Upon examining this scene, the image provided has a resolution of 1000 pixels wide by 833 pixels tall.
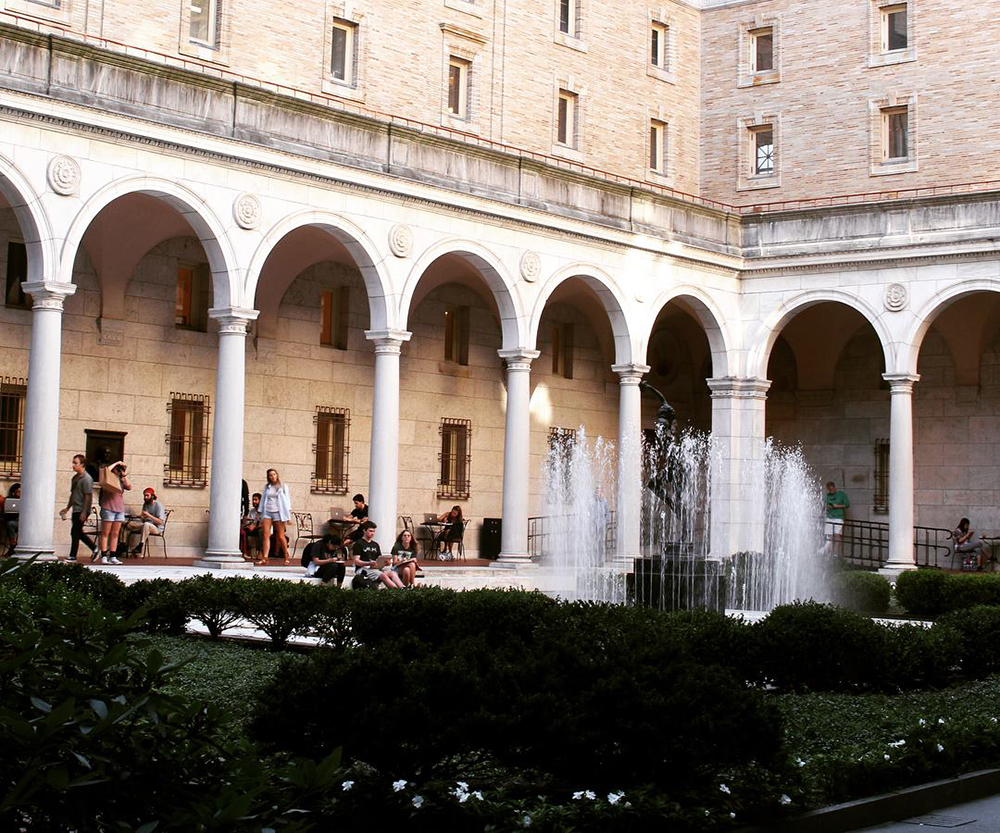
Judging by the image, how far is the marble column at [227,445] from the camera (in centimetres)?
2203

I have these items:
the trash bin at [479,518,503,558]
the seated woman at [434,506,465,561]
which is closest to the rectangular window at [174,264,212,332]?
the seated woman at [434,506,465,561]

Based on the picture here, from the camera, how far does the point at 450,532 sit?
2939 cm

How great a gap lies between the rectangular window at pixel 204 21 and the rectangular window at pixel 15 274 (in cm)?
633

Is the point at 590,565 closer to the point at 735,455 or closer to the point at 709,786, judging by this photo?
the point at 735,455

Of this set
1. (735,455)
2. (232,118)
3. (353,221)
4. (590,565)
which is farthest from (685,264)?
(232,118)

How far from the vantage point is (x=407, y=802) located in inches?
254

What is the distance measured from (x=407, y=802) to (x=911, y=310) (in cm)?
2403

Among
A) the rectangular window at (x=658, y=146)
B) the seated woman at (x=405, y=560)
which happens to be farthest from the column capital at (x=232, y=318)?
the rectangular window at (x=658, y=146)

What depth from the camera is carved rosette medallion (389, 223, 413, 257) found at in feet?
79.9

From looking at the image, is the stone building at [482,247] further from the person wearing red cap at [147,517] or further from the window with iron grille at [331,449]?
the person wearing red cap at [147,517]

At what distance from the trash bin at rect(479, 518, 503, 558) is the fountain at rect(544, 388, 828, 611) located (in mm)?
1088

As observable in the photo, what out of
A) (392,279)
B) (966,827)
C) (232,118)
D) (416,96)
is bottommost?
(966,827)

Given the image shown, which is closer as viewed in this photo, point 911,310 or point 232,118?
point 232,118

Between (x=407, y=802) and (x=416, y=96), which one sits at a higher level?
(x=416, y=96)
